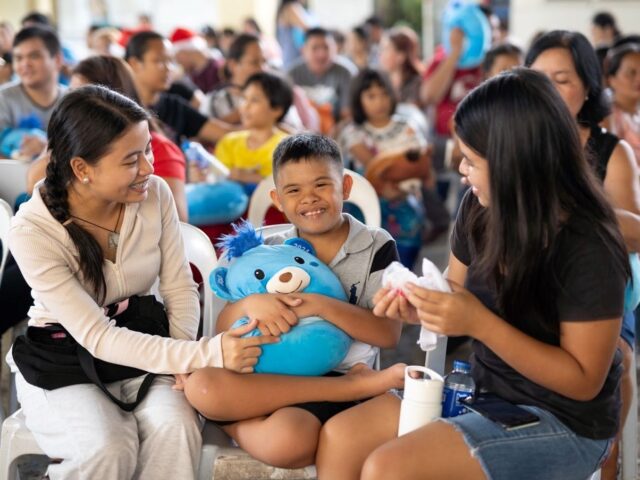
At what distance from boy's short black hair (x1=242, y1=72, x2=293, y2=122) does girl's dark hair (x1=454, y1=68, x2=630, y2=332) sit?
8.02 feet

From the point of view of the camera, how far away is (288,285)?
1.95 m

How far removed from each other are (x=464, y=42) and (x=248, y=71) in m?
1.68

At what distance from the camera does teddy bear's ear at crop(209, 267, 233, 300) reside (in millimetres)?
2043

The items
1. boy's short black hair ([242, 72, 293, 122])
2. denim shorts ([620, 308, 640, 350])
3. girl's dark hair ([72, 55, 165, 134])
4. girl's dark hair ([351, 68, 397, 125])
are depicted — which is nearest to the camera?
denim shorts ([620, 308, 640, 350])

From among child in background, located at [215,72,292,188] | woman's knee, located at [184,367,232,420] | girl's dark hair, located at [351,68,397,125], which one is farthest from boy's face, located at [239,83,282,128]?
woman's knee, located at [184,367,232,420]

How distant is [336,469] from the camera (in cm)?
171

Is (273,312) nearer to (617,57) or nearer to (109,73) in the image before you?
(109,73)


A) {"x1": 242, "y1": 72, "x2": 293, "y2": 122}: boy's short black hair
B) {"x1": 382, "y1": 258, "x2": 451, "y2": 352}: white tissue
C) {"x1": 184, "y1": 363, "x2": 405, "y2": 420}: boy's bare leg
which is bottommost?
{"x1": 184, "y1": 363, "x2": 405, "y2": 420}: boy's bare leg

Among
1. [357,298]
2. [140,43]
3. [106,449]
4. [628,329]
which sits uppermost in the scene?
[140,43]

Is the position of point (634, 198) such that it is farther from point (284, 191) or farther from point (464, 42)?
point (464, 42)

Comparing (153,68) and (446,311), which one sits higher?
(153,68)

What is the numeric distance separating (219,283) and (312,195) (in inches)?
12.2

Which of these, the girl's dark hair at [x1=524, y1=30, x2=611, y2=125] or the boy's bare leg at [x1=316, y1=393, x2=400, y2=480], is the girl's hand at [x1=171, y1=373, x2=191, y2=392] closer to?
the boy's bare leg at [x1=316, y1=393, x2=400, y2=480]

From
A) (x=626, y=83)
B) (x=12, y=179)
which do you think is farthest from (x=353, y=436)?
(x=626, y=83)
